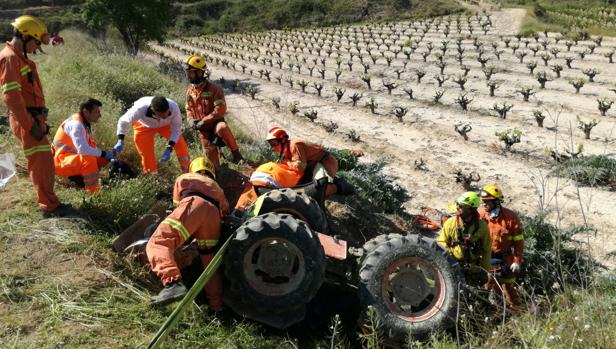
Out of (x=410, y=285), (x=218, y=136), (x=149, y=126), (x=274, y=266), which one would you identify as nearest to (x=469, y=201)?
(x=410, y=285)

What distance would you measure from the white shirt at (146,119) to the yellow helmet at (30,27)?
169 cm

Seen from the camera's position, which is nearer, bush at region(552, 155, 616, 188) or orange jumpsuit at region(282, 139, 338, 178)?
orange jumpsuit at region(282, 139, 338, 178)

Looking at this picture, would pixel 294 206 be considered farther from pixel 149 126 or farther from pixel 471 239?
pixel 149 126

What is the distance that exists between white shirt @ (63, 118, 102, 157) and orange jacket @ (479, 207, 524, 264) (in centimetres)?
447

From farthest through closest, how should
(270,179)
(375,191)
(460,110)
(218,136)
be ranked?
(460,110), (375,191), (218,136), (270,179)

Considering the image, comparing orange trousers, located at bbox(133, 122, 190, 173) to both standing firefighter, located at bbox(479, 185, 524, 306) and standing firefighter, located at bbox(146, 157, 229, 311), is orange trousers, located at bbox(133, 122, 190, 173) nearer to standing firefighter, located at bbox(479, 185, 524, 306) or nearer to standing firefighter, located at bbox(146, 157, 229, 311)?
standing firefighter, located at bbox(146, 157, 229, 311)

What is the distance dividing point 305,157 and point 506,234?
243 centimetres

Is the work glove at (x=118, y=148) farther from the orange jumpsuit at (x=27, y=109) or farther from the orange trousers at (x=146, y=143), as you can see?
the orange jumpsuit at (x=27, y=109)

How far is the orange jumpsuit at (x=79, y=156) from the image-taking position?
5.48 m

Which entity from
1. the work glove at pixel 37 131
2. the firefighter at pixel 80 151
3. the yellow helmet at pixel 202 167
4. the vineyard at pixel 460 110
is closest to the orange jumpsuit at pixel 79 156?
the firefighter at pixel 80 151

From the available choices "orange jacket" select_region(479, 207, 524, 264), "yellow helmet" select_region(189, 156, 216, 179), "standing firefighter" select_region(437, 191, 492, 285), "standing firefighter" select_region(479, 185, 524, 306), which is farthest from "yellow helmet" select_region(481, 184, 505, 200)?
"yellow helmet" select_region(189, 156, 216, 179)

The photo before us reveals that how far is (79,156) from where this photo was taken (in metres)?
5.56

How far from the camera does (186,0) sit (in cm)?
6738

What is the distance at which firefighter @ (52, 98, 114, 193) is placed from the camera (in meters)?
5.49
